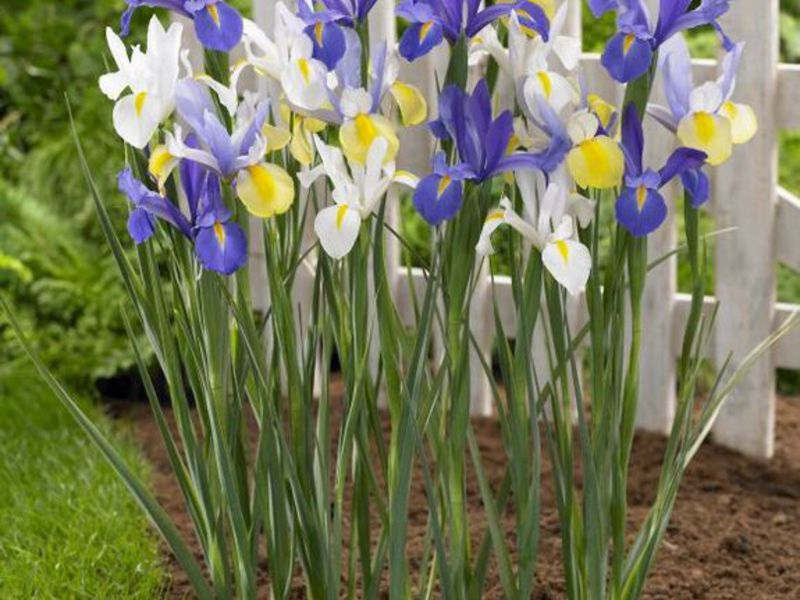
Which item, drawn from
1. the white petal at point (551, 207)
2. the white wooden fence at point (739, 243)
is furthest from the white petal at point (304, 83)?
the white wooden fence at point (739, 243)

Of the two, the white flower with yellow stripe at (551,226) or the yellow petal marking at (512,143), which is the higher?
the yellow petal marking at (512,143)

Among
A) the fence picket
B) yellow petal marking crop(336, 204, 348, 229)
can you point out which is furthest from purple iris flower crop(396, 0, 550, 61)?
the fence picket

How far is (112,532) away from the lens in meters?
3.12

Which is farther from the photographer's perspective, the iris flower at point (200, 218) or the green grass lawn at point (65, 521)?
the green grass lawn at point (65, 521)

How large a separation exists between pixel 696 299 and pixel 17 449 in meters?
2.11

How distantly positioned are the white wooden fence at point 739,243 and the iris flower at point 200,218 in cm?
128

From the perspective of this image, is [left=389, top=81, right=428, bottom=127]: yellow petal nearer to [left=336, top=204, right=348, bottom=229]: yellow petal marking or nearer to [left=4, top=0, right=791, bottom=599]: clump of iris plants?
[left=4, top=0, right=791, bottom=599]: clump of iris plants

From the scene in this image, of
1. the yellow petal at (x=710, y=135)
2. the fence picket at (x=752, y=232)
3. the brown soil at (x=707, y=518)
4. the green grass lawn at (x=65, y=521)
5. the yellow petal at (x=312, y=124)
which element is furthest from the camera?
the fence picket at (x=752, y=232)

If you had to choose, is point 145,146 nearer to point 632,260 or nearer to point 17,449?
point 632,260

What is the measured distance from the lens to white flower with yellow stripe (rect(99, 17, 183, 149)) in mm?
2107

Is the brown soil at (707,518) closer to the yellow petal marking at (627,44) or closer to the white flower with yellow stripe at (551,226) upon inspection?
the white flower with yellow stripe at (551,226)

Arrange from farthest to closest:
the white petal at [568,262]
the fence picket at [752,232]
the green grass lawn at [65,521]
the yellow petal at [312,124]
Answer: the fence picket at [752,232] → the green grass lawn at [65,521] → the yellow petal at [312,124] → the white petal at [568,262]

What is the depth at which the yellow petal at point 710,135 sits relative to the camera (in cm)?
212

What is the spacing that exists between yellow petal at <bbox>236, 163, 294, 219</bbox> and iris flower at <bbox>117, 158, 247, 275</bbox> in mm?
45
